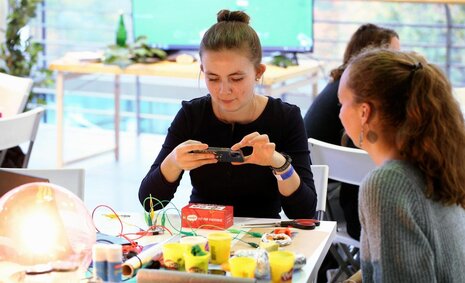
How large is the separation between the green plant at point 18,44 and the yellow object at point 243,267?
14.3ft

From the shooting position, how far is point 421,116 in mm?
1732

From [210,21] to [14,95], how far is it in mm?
1813

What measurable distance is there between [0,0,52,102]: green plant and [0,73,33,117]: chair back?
1998mm

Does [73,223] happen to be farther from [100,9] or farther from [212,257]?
[100,9]

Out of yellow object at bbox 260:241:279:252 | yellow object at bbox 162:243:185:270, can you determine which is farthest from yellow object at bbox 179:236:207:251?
yellow object at bbox 260:241:279:252

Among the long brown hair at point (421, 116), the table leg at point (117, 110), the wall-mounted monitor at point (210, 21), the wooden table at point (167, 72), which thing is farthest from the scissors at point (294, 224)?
the table leg at point (117, 110)

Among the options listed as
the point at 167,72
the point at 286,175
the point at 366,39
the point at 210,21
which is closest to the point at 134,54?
the point at 167,72

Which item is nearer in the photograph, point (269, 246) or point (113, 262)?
point (113, 262)

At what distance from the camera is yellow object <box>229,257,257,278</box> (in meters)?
1.74

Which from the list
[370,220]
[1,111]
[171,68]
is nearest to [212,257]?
[370,220]

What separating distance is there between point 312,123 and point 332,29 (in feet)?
9.31

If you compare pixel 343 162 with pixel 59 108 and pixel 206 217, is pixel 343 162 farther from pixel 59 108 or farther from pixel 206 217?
pixel 59 108

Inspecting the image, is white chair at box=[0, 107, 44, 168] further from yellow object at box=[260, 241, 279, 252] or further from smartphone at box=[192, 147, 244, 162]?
yellow object at box=[260, 241, 279, 252]

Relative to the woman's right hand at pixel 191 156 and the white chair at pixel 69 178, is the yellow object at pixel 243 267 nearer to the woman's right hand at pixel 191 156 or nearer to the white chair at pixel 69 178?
the woman's right hand at pixel 191 156
